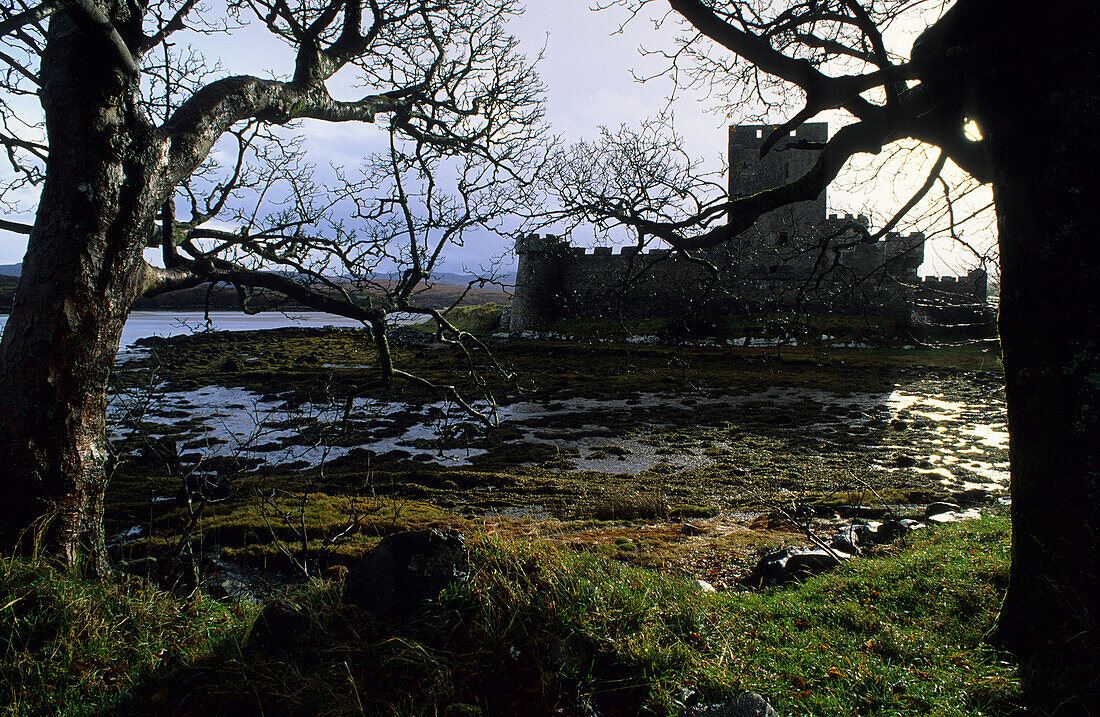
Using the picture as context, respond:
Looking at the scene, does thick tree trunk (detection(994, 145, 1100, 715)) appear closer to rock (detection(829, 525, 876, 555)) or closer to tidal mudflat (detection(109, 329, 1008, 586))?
tidal mudflat (detection(109, 329, 1008, 586))

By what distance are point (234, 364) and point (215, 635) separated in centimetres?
2083

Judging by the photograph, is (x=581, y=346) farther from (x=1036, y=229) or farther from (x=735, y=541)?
(x=1036, y=229)

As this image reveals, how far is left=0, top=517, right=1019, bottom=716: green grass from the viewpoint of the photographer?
2455 mm

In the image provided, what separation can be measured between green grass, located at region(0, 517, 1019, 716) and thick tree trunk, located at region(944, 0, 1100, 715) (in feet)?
0.88

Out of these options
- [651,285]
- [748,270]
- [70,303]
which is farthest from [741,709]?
[748,270]

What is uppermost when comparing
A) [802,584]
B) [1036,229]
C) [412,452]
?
[1036,229]

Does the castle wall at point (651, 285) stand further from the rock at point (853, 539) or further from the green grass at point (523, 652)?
the green grass at point (523, 652)

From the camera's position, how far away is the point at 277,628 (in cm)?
287

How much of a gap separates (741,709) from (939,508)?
15.6 ft

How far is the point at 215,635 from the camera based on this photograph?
9.88ft

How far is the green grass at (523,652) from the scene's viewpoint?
8.05 feet

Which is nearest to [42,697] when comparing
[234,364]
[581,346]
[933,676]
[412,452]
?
[933,676]

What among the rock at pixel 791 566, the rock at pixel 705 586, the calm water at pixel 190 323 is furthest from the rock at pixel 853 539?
the calm water at pixel 190 323

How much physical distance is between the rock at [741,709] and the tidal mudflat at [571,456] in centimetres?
198
